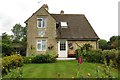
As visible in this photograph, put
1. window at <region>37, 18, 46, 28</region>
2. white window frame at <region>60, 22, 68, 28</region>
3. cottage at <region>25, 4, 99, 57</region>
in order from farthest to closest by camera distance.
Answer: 1. white window frame at <region>60, 22, 68, 28</region>
2. window at <region>37, 18, 46, 28</region>
3. cottage at <region>25, 4, 99, 57</region>

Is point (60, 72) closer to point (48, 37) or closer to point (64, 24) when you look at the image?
point (48, 37)

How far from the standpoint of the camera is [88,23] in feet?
138

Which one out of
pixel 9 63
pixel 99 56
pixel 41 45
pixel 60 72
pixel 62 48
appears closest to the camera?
pixel 60 72

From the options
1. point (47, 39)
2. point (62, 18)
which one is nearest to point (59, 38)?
point (47, 39)

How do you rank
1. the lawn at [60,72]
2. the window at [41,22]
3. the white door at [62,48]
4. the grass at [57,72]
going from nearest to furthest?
the lawn at [60,72], the grass at [57,72], the white door at [62,48], the window at [41,22]

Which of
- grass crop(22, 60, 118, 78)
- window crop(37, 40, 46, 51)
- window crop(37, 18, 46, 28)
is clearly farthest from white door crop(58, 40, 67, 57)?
grass crop(22, 60, 118, 78)

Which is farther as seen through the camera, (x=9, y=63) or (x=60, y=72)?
(x=9, y=63)

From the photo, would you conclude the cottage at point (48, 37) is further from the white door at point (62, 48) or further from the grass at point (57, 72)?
the grass at point (57, 72)

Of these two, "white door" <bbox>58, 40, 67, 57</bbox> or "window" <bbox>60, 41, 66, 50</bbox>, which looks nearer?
"white door" <bbox>58, 40, 67, 57</bbox>

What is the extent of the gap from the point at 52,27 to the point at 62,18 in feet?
13.4

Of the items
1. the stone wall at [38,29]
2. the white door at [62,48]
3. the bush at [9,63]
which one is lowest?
the bush at [9,63]

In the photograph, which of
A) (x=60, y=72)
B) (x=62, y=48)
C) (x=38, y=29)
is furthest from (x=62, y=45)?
(x=60, y=72)

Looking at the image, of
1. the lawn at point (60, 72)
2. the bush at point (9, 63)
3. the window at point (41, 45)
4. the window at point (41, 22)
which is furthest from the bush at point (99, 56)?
the window at point (41, 22)

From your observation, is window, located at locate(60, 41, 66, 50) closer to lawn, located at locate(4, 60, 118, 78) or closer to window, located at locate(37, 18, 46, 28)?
window, located at locate(37, 18, 46, 28)
